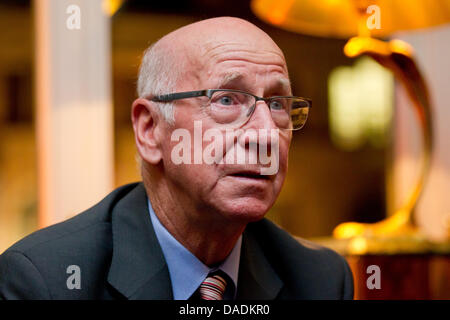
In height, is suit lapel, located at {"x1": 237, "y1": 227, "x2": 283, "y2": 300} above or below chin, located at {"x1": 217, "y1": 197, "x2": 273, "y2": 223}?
below

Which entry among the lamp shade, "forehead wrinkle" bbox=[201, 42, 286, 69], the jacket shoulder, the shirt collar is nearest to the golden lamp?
the lamp shade

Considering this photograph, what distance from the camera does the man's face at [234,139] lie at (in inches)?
37.6

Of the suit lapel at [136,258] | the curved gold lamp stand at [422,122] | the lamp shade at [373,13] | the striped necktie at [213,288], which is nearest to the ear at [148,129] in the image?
the suit lapel at [136,258]

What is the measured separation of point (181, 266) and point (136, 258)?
89 millimetres

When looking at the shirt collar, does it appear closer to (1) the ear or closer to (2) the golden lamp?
(1) the ear

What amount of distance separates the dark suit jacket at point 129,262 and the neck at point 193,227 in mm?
36

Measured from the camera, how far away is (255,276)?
1.15m

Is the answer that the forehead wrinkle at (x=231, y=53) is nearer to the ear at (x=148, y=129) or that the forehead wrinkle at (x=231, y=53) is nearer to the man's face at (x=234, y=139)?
the man's face at (x=234, y=139)

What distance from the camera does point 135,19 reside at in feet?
8.65

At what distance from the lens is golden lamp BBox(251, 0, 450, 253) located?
166 cm

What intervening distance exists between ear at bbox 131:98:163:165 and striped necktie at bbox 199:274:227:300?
0.75 ft

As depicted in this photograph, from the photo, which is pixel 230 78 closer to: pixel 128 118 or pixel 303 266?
pixel 303 266

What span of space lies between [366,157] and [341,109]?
1.00 feet

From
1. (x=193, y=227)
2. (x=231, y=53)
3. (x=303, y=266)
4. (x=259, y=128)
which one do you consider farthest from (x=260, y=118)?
(x=303, y=266)
